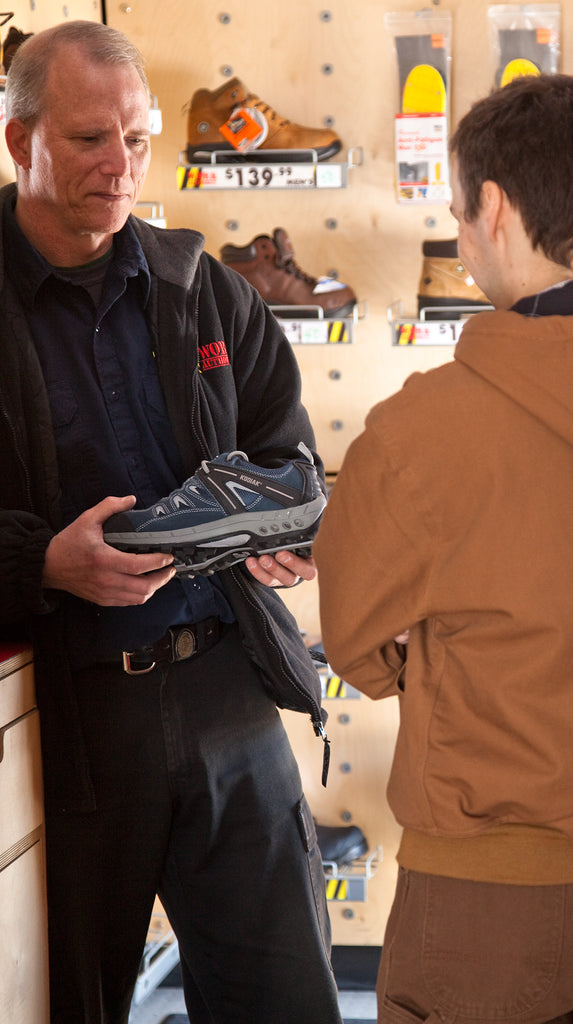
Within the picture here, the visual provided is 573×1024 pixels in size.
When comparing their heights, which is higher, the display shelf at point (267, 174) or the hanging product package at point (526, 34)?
the hanging product package at point (526, 34)

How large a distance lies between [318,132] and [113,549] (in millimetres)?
1788

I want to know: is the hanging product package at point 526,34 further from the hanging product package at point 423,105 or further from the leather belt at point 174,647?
the leather belt at point 174,647

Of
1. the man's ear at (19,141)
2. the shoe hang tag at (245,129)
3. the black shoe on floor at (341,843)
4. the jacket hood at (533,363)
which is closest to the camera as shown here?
the jacket hood at (533,363)

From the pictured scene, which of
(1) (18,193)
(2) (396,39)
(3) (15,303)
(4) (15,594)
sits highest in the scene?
(2) (396,39)

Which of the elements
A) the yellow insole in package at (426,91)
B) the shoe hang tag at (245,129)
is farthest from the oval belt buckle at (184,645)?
the yellow insole in package at (426,91)

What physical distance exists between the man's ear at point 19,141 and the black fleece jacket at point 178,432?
77 millimetres

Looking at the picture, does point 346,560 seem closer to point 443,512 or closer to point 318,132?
point 443,512

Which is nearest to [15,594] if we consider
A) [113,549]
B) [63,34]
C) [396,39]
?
[113,549]

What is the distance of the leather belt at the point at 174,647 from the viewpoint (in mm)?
1679

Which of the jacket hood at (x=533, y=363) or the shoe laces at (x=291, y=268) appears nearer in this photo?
the jacket hood at (x=533, y=363)

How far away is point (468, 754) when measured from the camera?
3.56 feet

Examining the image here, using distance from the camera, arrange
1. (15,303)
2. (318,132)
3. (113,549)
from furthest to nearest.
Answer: (318,132) < (15,303) < (113,549)

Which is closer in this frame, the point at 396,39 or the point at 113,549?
the point at 113,549

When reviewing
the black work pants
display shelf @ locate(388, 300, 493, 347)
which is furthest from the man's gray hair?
display shelf @ locate(388, 300, 493, 347)
